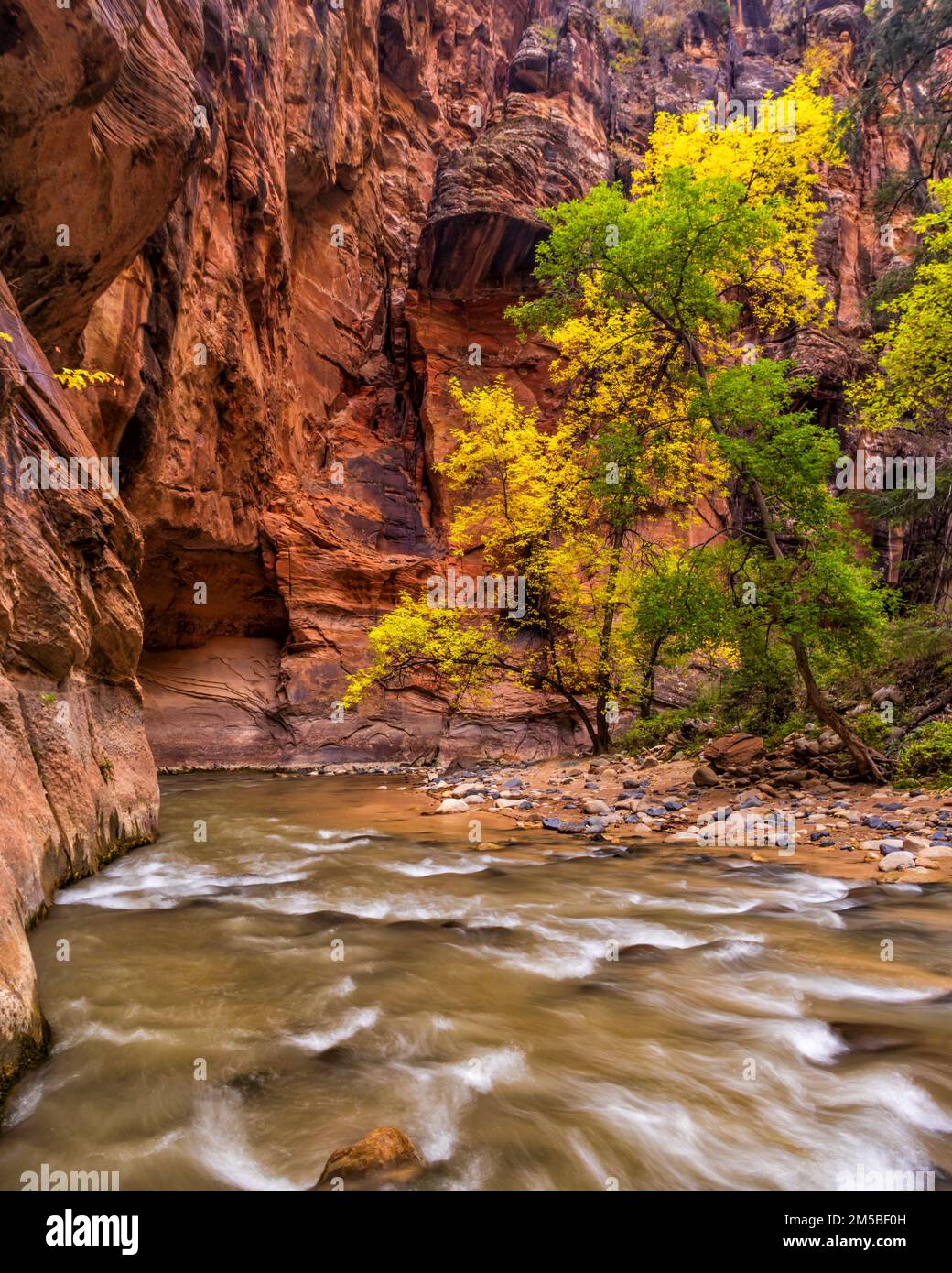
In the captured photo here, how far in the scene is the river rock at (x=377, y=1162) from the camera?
2086mm

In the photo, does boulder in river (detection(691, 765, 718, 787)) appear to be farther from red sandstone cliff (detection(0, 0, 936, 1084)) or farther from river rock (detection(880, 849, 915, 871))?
red sandstone cliff (detection(0, 0, 936, 1084))

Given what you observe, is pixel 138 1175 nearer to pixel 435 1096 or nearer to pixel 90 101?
pixel 435 1096

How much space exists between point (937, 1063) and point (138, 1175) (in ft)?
9.87

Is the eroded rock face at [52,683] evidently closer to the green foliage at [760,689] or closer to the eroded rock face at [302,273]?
the eroded rock face at [302,273]

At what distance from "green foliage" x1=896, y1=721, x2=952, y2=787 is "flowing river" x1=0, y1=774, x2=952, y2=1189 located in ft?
9.59

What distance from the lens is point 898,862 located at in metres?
5.45

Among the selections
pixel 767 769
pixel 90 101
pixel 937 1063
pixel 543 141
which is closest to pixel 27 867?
pixel 937 1063

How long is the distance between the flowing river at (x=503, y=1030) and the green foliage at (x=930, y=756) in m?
2.92

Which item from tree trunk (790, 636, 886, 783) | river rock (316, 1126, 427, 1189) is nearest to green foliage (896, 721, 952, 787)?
tree trunk (790, 636, 886, 783)

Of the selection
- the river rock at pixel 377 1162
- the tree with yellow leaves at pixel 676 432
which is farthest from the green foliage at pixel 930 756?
the river rock at pixel 377 1162

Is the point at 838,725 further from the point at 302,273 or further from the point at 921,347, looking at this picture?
the point at 302,273

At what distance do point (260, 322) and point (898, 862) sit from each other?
1793cm

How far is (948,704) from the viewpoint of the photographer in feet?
28.0
